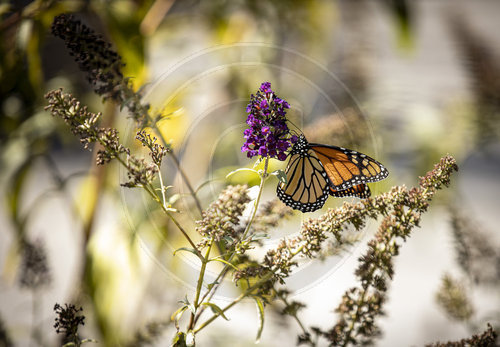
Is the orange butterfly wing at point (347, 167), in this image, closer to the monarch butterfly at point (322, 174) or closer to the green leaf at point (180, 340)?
the monarch butterfly at point (322, 174)

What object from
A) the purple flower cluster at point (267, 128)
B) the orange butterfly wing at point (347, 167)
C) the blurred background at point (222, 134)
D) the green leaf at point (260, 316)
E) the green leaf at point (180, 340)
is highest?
the blurred background at point (222, 134)

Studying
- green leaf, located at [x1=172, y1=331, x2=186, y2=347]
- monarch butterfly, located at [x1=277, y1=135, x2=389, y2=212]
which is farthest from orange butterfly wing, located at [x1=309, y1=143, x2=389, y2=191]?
green leaf, located at [x1=172, y1=331, x2=186, y2=347]

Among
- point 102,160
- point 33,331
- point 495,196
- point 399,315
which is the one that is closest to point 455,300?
point 102,160

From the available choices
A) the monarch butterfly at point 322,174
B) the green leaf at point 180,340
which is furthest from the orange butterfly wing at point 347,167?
the green leaf at point 180,340

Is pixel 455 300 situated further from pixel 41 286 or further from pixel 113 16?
pixel 113 16

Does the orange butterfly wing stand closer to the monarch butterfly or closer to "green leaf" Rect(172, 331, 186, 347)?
the monarch butterfly

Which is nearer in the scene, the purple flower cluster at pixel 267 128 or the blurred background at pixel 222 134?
the purple flower cluster at pixel 267 128

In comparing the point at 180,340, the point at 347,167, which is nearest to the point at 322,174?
the point at 347,167
